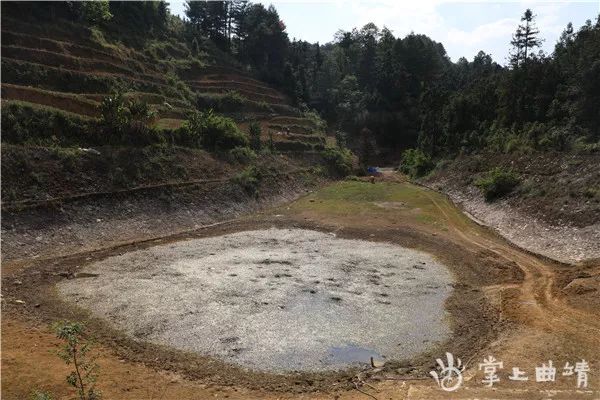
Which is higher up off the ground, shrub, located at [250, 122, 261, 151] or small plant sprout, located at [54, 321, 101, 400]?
shrub, located at [250, 122, 261, 151]

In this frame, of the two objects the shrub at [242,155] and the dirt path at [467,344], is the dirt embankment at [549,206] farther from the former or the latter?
the shrub at [242,155]

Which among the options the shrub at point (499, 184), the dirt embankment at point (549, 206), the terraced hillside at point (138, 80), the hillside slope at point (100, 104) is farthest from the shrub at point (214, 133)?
the shrub at point (499, 184)

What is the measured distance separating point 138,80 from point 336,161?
2439cm

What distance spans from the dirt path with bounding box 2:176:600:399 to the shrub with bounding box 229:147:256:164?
53.2 ft

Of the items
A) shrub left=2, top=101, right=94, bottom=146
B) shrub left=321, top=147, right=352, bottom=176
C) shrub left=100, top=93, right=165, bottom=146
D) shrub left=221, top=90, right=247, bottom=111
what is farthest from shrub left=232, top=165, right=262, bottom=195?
shrub left=221, top=90, right=247, bottom=111

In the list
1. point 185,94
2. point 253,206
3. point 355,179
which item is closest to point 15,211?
point 253,206

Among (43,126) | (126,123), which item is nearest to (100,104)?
(126,123)

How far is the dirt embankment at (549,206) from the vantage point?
24.0 m

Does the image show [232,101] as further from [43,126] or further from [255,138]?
[43,126]

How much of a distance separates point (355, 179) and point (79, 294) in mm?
38520

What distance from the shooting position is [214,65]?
66.3 meters

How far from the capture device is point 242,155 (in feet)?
142

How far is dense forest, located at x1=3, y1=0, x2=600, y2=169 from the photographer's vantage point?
3991cm

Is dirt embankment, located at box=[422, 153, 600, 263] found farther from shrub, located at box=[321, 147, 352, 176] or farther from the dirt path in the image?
shrub, located at box=[321, 147, 352, 176]
